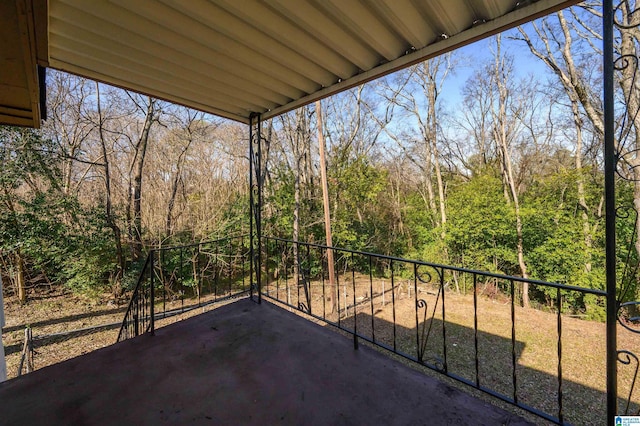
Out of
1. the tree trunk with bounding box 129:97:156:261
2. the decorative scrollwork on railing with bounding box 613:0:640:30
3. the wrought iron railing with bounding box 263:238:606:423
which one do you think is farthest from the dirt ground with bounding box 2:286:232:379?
the decorative scrollwork on railing with bounding box 613:0:640:30

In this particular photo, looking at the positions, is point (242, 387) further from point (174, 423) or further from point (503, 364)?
point (503, 364)

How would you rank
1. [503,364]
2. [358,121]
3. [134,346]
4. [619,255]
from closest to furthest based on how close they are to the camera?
[134,346] → [503,364] → [619,255] → [358,121]

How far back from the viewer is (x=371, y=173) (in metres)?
9.42

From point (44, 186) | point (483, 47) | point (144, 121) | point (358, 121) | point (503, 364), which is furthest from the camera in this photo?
point (358, 121)

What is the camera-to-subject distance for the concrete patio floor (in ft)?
4.67

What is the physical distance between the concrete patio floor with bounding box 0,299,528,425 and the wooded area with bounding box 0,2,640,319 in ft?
15.0

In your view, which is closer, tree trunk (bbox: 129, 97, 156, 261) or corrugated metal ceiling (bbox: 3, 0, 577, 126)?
corrugated metal ceiling (bbox: 3, 0, 577, 126)

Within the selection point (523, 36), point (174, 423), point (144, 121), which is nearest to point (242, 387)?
point (174, 423)

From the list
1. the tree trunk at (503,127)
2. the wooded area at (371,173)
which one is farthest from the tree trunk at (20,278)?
the tree trunk at (503,127)

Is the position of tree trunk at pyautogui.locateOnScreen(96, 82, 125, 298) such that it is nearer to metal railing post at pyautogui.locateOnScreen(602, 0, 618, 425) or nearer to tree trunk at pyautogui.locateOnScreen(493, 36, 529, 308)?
metal railing post at pyautogui.locateOnScreen(602, 0, 618, 425)

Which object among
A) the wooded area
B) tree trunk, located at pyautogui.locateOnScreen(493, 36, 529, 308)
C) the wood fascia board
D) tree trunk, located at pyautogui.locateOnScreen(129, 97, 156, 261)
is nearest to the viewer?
the wood fascia board

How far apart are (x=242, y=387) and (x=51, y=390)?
113 cm

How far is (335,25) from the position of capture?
1.52 m

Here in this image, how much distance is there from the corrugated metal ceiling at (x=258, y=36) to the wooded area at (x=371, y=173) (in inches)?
181
